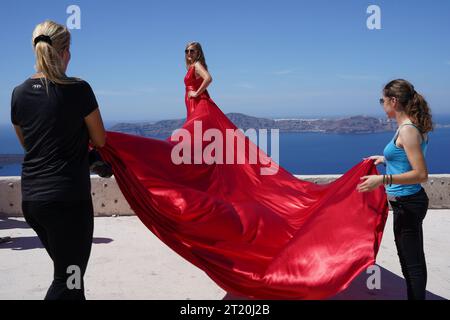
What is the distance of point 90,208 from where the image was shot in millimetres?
2338

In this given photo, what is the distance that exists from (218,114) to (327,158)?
38056 mm

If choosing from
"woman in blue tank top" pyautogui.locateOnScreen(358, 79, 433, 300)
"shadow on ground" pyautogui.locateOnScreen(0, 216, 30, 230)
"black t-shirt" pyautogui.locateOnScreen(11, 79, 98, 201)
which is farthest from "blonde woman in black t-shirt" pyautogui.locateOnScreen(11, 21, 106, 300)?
"shadow on ground" pyautogui.locateOnScreen(0, 216, 30, 230)

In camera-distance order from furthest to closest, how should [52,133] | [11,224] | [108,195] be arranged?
[108,195]
[11,224]
[52,133]

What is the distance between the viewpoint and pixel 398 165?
2.83m

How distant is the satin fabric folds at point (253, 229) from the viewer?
10.0 ft

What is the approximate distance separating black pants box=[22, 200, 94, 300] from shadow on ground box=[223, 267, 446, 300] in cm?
173

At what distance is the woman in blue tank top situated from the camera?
2.71 metres

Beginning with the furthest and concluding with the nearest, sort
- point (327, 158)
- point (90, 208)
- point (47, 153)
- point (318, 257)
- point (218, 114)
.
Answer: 1. point (327, 158)
2. point (218, 114)
3. point (318, 257)
4. point (90, 208)
5. point (47, 153)

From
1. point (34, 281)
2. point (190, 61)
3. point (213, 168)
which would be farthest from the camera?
point (190, 61)

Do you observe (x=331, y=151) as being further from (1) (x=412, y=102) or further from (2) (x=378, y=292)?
(1) (x=412, y=102)

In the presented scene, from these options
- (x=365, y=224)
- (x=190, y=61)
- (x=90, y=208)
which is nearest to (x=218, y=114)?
(x=190, y=61)

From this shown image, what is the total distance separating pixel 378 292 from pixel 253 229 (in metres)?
1.29

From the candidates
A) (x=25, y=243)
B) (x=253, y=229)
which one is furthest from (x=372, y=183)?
(x=25, y=243)
